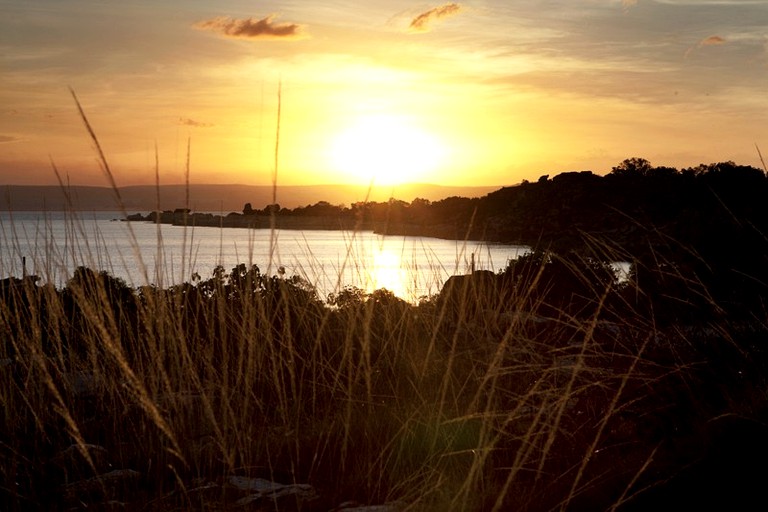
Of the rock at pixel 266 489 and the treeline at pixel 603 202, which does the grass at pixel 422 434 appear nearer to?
the rock at pixel 266 489

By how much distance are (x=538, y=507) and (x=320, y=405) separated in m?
2.17

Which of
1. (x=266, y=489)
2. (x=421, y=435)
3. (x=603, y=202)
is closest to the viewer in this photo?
(x=266, y=489)

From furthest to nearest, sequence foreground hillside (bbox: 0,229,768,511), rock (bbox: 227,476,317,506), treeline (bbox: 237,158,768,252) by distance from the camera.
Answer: treeline (bbox: 237,158,768,252), rock (bbox: 227,476,317,506), foreground hillside (bbox: 0,229,768,511)

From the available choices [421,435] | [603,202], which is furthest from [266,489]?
[603,202]

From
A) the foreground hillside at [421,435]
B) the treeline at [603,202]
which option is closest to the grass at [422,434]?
the foreground hillside at [421,435]

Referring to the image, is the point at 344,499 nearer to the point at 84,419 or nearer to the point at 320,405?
the point at 320,405

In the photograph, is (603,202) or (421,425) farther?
(603,202)

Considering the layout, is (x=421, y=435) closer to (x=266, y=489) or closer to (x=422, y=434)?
(x=422, y=434)

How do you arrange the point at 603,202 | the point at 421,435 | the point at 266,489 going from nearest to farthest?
1. the point at 266,489
2. the point at 421,435
3. the point at 603,202

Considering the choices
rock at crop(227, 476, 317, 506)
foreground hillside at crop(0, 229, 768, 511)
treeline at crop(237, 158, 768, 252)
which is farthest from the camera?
treeline at crop(237, 158, 768, 252)

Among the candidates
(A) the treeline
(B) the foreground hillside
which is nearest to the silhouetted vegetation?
(B) the foreground hillside

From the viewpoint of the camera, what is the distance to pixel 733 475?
10.0 ft

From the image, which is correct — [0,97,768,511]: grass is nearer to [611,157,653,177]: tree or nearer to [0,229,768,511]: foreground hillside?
[0,229,768,511]: foreground hillside

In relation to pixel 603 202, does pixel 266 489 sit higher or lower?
lower
